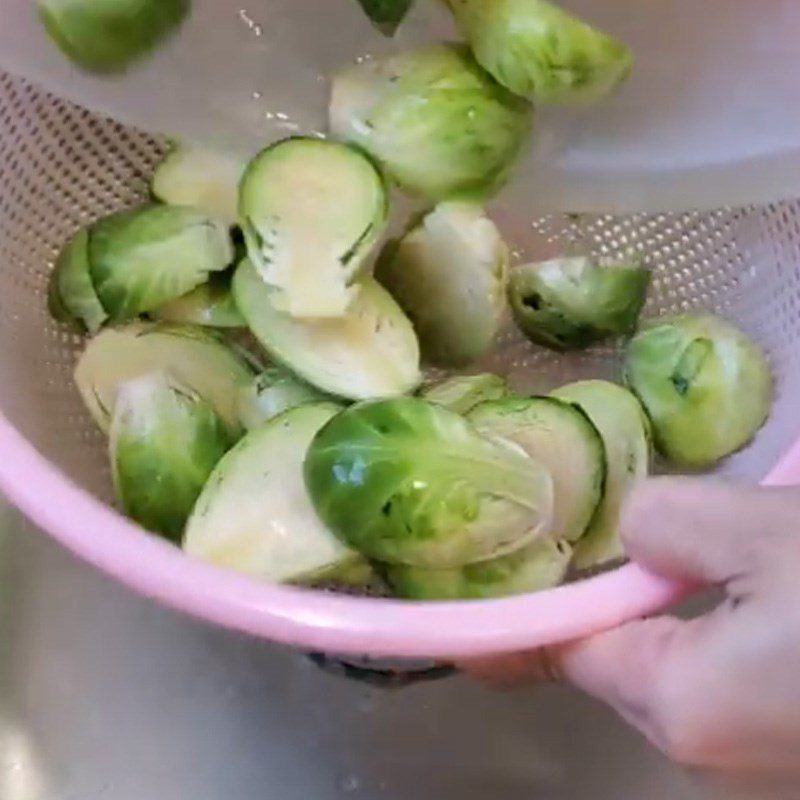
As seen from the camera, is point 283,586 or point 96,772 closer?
point 283,586

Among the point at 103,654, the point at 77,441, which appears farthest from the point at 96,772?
the point at 77,441

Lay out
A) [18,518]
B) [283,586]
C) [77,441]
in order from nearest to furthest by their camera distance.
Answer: [283,586] → [77,441] → [18,518]

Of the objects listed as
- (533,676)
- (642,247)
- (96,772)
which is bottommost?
(96,772)

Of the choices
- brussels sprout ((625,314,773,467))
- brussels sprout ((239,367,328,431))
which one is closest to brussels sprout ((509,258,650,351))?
brussels sprout ((625,314,773,467))

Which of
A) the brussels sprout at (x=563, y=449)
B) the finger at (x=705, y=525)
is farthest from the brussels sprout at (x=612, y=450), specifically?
the finger at (x=705, y=525)

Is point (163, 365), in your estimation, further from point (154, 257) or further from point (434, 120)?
point (434, 120)

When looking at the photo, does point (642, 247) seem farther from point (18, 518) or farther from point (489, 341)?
point (18, 518)

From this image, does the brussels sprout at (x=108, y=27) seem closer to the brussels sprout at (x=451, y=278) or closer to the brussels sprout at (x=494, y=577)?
the brussels sprout at (x=451, y=278)

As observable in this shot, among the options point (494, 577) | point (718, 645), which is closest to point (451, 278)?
point (494, 577)
